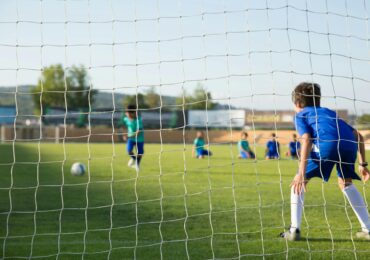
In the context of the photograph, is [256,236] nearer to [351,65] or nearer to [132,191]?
[351,65]

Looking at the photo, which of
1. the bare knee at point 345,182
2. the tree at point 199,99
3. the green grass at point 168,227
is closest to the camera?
the green grass at point 168,227

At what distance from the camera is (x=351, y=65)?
4.77 m

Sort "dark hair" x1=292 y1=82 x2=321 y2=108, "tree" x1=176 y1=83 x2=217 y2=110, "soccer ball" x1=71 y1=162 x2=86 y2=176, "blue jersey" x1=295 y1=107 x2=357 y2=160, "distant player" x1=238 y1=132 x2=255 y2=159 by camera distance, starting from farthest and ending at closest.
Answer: "distant player" x1=238 y1=132 x2=255 y2=159, "soccer ball" x1=71 y1=162 x2=86 y2=176, "dark hair" x1=292 y1=82 x2=321 y2=108, "blue jersey" x1=295 y1=107 x2=357 y2=160, "tree" x1=176 y1=83 x2=217 y2=110

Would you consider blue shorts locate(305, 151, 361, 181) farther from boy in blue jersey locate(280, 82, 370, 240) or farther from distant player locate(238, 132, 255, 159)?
distant player locate(238, 132, 255, 159)

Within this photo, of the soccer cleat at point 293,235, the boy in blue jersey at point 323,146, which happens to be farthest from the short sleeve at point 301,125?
the soccer cleat at point 293,235

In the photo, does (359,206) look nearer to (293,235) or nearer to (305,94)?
(293,235)

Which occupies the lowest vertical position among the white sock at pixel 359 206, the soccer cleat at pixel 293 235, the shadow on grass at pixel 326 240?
the shadow on grass at pixel 326 240

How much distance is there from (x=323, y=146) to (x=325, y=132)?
133 millimetres

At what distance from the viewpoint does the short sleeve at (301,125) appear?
470cm

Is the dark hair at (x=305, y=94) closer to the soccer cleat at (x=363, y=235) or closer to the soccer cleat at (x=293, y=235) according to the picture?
the soccer cleat at (x=293, y=235)

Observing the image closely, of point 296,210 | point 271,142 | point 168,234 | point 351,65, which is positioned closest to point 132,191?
point 168,234

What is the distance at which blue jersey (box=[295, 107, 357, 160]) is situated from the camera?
4773 millimetres

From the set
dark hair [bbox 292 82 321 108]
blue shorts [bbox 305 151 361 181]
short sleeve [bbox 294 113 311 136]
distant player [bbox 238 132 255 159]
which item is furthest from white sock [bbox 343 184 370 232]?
distant player [bbox 238 132 255 159]

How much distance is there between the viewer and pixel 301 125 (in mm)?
4727
